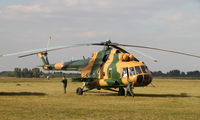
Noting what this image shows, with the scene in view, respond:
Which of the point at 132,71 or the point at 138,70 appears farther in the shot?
the point at 132,71

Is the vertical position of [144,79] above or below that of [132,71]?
below

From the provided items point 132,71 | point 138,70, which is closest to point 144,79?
point 138,70

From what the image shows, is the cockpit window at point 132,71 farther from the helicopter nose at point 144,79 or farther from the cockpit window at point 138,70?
the helicopter nose at point 144,79

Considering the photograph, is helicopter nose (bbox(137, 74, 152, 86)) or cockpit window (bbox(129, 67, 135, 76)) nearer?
helicopter nose (bbox(137, 74, 152, 86))

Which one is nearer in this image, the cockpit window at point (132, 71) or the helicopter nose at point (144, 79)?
the helicopter nose at point (144, 79)

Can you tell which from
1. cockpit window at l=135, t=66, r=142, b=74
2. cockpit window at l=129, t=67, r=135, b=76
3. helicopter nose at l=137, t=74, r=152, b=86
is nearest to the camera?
helicopter nose at l=137, t=74, r=152, b=86

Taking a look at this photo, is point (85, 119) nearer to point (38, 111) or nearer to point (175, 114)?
point (38, 111)

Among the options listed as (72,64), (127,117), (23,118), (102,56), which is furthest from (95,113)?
(72,64)

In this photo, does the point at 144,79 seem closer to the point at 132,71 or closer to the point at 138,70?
the point at 138,70

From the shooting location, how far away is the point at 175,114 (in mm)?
16797

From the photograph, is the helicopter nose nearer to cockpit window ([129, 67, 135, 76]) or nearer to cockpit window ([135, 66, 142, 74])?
cockpit window ([135, 66, 142, 74])

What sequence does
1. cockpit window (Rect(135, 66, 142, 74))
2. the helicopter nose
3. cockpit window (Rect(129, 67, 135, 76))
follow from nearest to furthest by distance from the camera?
the helicopter nose → cockpit window (Rect(135, 66, 142, 74)) → cockpit window (Rect(129, 67, 135, 76))

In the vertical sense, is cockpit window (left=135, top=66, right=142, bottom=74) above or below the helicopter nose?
above

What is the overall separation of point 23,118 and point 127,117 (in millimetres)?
4228
